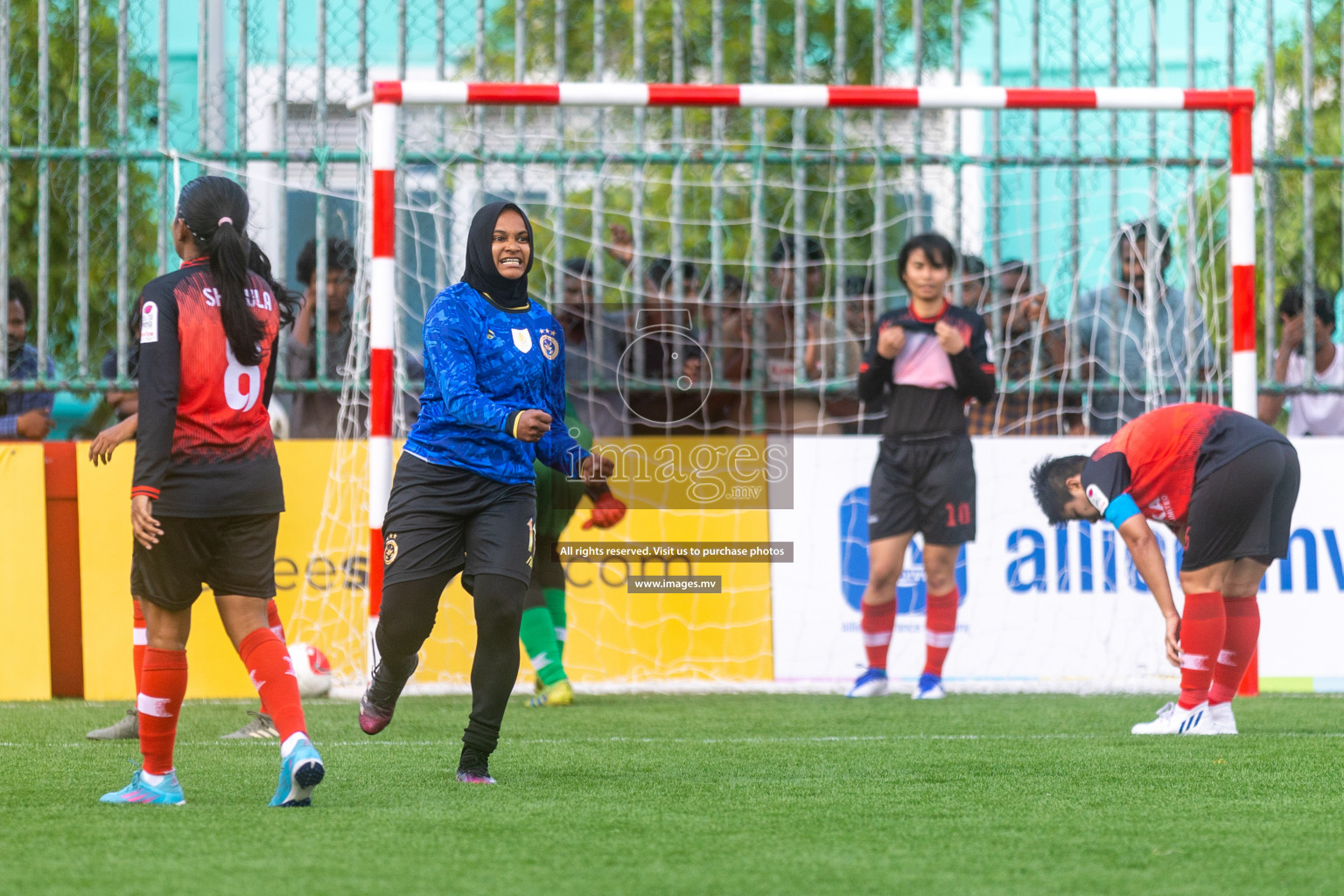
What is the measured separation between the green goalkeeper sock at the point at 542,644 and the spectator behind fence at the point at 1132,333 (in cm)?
335

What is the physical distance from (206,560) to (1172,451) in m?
3.59

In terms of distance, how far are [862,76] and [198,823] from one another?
13119 mm

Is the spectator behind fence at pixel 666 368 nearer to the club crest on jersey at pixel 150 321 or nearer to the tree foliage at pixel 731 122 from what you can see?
the tree foliage at pixel 731 122

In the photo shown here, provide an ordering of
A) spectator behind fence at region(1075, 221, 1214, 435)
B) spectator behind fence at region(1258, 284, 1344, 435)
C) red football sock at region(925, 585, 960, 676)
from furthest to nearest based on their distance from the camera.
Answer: spectator behind fence at region(1258, 284, 1344, 435) < spectator behind fence at region(1075, 221, 1214, 435) < red football sock at region(925, 585, 960, 676)

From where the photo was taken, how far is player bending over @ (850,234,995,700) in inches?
305

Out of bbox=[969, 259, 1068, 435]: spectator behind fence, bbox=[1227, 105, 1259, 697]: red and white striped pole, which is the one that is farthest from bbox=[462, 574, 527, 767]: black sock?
bbox=[969, 259, 1068, 435]: spectator behind fence

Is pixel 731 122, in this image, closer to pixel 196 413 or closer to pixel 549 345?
pixel 549 345

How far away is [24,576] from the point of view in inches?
307

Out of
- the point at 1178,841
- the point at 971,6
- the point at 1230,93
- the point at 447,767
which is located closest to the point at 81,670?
the point at 447,767

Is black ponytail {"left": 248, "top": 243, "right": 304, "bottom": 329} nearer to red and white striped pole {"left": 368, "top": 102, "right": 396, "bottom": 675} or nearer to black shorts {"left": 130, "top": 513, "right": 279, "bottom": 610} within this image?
black shorts {"left": 130, "top": 513, "right": 279, "bottom": 610}

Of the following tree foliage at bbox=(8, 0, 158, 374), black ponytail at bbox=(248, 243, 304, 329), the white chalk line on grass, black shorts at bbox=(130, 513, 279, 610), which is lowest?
the white chalk line on grass

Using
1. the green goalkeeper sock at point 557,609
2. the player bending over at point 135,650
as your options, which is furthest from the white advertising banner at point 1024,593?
the player bending over at point 135,650

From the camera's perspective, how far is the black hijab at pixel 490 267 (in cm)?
496

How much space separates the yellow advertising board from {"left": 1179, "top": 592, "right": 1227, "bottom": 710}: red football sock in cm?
518
